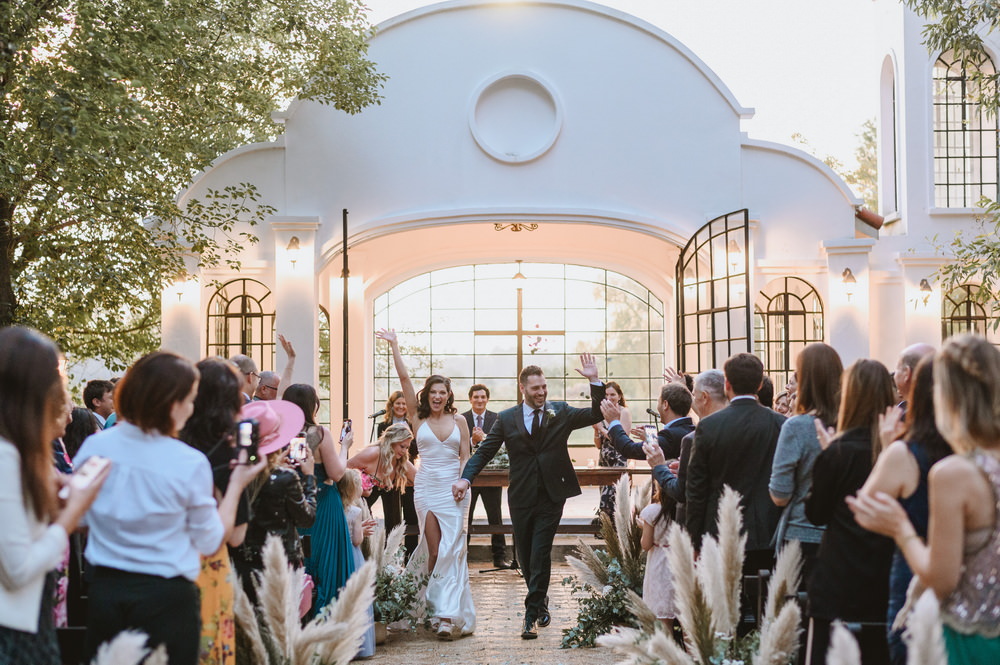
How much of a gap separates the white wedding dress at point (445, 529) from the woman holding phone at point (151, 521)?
4.46 metres

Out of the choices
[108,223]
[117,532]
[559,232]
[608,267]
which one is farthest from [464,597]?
[608,267]

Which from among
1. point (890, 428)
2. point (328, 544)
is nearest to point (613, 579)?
point (328, 544)

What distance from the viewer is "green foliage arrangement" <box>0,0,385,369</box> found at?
894 centimetres

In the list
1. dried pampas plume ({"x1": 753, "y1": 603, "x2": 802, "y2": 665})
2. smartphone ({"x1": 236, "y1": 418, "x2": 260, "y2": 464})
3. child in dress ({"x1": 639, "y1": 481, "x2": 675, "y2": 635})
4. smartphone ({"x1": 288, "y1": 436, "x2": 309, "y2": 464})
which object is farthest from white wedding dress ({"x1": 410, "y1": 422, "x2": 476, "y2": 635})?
dried pampas plume ({"x1": 753, "y1": 603, "x2": 802, "y2": 665})

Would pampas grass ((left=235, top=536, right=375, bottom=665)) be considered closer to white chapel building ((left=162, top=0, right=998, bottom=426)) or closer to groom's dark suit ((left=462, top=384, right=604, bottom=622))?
groom's dark suit ((left=462, top=384, right=604, bottom=622))

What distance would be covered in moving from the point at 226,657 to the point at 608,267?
47.5 feet

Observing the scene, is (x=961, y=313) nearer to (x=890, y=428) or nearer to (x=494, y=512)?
(x=494, y=512)

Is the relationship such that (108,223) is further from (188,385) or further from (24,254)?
(188,385)

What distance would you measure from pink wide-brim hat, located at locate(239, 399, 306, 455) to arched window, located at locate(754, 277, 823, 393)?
10130mm

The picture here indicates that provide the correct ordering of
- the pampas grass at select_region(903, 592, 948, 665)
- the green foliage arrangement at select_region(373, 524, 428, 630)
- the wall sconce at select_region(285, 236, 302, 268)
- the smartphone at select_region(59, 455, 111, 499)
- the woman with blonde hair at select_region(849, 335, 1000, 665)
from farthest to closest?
the wall sconce at select_region(285, 236, 302, 268)
the green foliage arrangement at select_region(373, 524, 428, 630)
the smartphone at select_region(59, 455, 111, 499)
the woman with blonde hair at select_region(849, 335, 1000, 665)
the pampas grass at select_region(903, 592, 948, 665)

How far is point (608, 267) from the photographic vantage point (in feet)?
58.3

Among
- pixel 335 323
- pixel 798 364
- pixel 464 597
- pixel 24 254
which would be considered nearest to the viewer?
pixel 798 364

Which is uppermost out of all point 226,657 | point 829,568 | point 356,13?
point 356,13

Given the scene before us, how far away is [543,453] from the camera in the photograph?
759 cm
